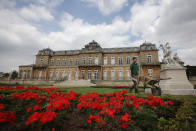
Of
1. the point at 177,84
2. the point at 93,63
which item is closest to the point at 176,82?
the point at 177,84

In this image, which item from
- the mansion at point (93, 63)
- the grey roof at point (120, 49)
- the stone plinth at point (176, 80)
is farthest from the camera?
the grey roof at point (120, 49)

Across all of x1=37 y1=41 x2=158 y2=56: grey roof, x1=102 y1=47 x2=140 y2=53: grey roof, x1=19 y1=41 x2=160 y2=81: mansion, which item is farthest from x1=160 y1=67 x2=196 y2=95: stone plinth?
x1=102 y1=47 x2=140 y2=53: grey roof

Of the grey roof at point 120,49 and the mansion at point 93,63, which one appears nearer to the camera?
the mansion at point 93,63

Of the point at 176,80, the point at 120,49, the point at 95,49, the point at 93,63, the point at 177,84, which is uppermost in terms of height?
the point at 120,49

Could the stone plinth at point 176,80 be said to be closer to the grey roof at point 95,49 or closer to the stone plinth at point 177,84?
the stone plinth at point 177,84

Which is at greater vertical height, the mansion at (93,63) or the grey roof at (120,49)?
the grey roof at (120,49)

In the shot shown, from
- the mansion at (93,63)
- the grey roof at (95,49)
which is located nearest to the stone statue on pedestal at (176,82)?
the mansion at (93,63)

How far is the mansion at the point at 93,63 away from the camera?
2634cm

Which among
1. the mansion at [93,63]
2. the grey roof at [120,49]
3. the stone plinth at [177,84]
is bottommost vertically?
the stone plinth at [177,84]

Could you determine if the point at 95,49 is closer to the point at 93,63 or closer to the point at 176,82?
the point at 93,63

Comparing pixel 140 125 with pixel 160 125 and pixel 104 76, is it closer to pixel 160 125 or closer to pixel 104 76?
pixel 160 125

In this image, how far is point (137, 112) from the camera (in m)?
2.76

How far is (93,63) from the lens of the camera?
28.6m

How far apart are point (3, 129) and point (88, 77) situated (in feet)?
86.5
